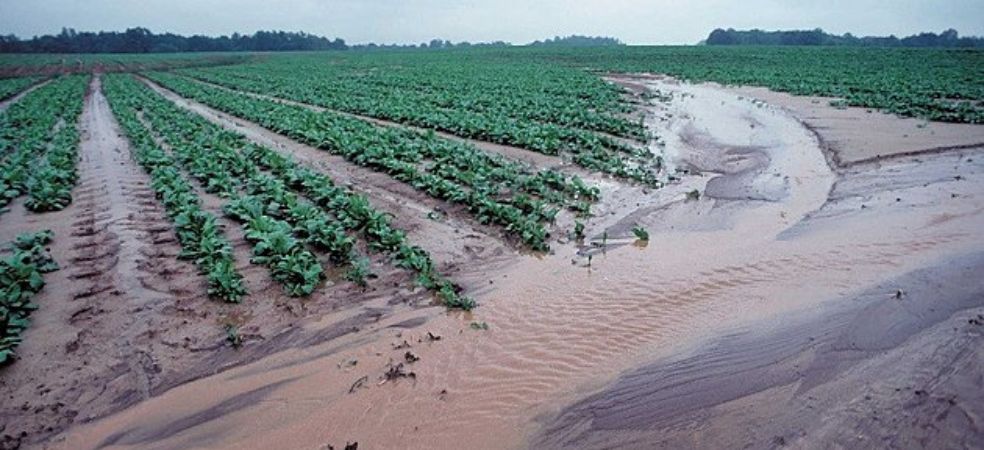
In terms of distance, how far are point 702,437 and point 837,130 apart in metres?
16.4

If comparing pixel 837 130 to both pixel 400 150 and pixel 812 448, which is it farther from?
pixel 812 448

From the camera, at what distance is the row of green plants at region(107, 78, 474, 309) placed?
6461 millimetres

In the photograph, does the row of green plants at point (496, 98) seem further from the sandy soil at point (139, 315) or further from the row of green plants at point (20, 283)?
the row of green plants at point (20, 283)

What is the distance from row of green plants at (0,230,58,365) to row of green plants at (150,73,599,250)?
18.7 feet

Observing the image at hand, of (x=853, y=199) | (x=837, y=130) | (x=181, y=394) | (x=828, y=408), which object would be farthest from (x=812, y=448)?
(x=837, y=130)

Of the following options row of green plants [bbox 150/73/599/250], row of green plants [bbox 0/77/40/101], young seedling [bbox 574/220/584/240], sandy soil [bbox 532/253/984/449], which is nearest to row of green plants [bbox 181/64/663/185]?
row of green plants [bbox 150/73/599/250]

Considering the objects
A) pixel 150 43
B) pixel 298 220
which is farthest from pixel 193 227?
pixel 150 43

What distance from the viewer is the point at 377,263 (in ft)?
23.1

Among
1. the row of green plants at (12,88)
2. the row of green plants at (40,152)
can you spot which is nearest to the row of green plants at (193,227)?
the row of green plants at (40,152)

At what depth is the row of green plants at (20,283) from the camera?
5043 mm

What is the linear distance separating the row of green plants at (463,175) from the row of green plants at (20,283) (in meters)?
5.70

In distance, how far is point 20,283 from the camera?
235 inches

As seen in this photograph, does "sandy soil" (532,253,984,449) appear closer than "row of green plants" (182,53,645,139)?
Yes

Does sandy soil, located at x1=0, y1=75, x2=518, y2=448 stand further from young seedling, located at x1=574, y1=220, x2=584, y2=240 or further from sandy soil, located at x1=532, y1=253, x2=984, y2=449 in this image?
sandy soil, located at x1=532, y1=253, x2=984, y2=449
